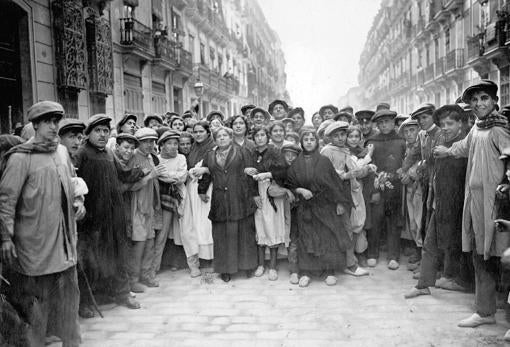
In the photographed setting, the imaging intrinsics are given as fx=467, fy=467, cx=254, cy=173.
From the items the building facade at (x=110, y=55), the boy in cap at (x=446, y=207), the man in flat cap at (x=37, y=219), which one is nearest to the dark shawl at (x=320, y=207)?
the boy in cap at (x=446, y=207)

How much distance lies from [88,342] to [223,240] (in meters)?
1.97

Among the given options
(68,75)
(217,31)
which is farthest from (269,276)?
(217,31)

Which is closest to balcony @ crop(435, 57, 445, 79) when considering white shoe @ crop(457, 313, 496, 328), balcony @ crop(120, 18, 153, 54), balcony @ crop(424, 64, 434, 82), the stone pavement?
balcony @ crop(424, 64, 434, 82)

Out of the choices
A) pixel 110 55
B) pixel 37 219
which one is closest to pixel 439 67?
pixel 110 55

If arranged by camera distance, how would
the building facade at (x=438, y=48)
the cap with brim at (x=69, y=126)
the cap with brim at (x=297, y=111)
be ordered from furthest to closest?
the building facade at (x=438, y=48) < the cap with brim at (x=297, y=111) < the cap with brim at (x=69, y=126)

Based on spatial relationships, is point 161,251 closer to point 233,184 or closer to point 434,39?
point 233,184

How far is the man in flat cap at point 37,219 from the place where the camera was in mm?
3137

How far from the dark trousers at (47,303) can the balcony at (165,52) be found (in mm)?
11878

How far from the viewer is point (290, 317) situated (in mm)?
4031

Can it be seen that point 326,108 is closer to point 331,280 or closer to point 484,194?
point 331,280

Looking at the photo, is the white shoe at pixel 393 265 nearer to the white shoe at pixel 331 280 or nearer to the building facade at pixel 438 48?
the white shoe at pixel 331 280

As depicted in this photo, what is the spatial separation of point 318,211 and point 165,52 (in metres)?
11.5

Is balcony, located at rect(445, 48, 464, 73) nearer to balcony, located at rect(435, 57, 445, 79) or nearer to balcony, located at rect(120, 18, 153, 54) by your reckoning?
balcony, located at rect(435, 57, 445, 79)

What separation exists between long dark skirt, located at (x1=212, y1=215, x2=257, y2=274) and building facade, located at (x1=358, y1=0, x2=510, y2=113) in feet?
45.7
